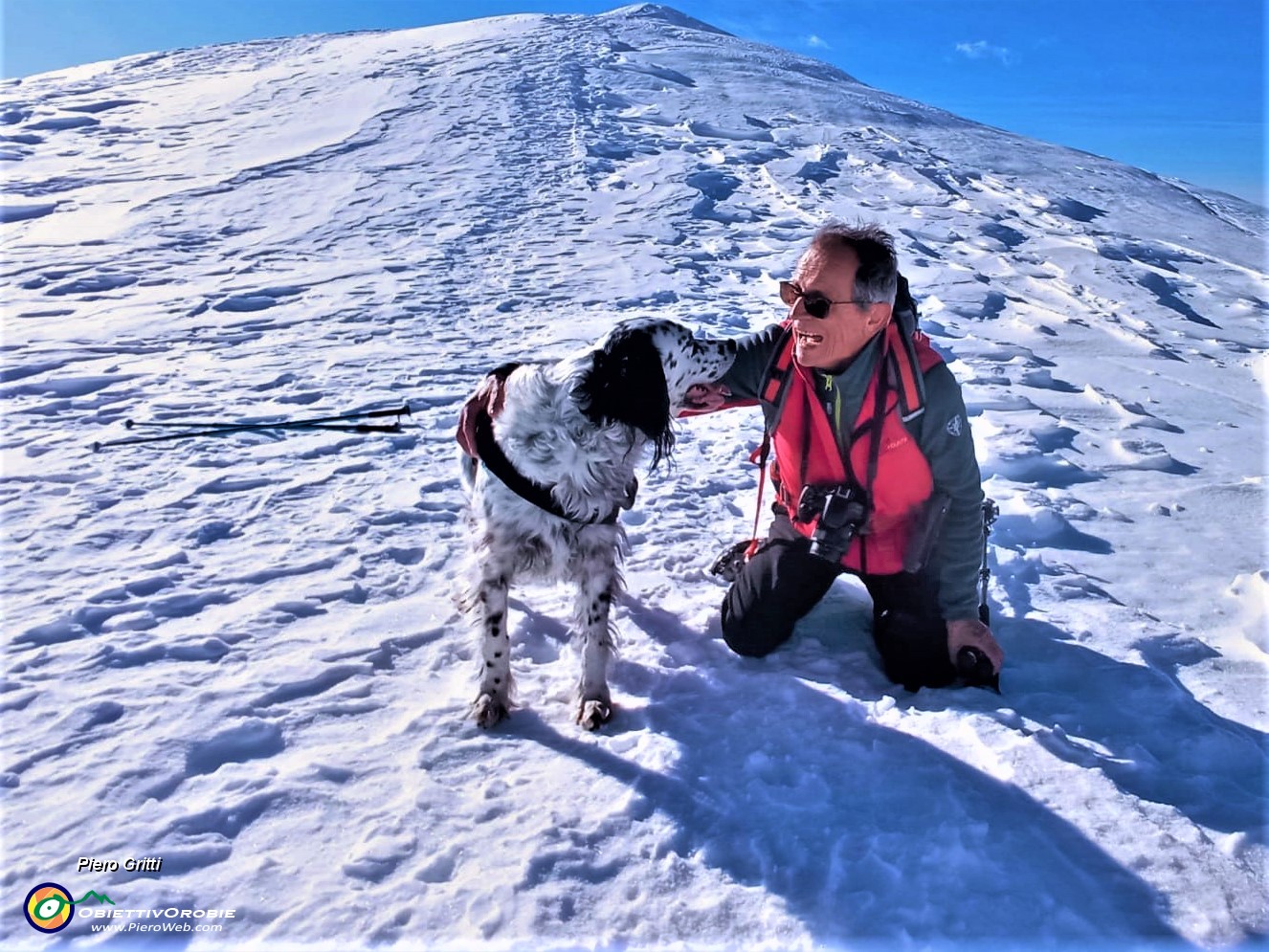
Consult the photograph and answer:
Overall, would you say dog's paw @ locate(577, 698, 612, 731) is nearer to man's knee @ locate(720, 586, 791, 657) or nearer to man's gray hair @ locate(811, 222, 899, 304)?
man's knee @ locate(720, 586, 791, 657)

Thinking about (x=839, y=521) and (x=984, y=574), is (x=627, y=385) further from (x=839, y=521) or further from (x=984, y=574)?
(x=984, y=574)

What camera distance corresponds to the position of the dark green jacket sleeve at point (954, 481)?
2.98 meters

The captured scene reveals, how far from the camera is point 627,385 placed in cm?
279

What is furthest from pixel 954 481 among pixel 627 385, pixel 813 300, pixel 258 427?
pixel 258 427

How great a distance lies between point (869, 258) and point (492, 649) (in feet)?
6.27

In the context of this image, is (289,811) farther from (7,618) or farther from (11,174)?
(11,174)

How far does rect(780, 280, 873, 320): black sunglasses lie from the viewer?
2.86 m

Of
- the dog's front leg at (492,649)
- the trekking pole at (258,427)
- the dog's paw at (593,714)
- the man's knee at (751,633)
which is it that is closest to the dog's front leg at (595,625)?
the dog's paw at (593,714)

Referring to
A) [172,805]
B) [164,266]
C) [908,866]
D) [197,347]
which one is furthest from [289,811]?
[164,266]

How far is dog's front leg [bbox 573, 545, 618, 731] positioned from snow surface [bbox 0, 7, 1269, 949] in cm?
14

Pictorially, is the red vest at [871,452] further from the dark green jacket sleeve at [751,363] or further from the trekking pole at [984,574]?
the trekking pole at [984,574]

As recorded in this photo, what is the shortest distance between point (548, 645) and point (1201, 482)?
3.93m

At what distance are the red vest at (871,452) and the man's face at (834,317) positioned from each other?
0.37ft

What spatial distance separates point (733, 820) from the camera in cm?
235
